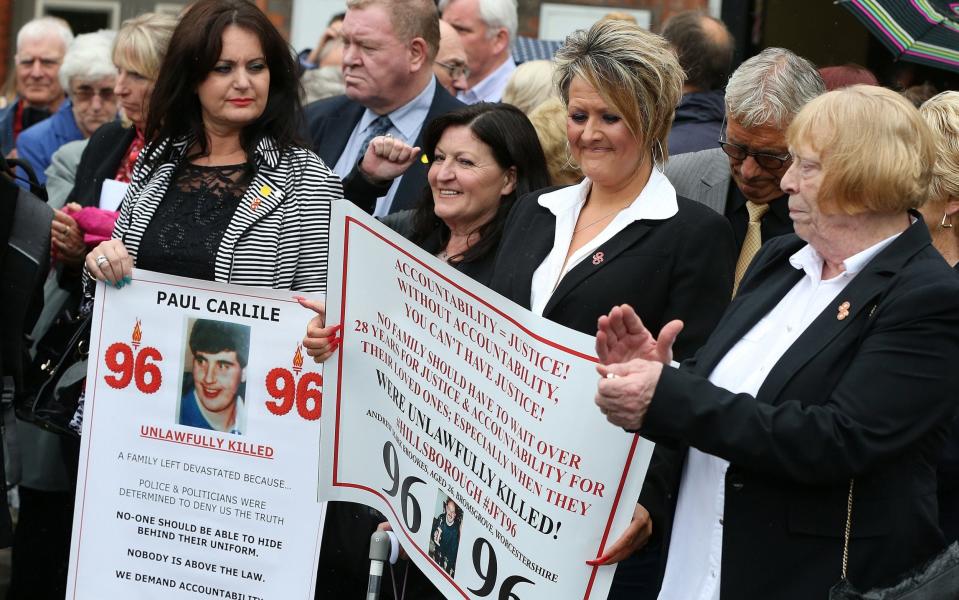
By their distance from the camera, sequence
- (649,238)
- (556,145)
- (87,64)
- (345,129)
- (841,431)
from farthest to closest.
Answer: (87,64) → (345,129) → (556,145) → (649,238) → (841,431)

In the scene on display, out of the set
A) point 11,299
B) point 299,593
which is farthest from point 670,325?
point 11,299

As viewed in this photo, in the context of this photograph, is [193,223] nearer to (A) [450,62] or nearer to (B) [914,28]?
(B) [914,28]

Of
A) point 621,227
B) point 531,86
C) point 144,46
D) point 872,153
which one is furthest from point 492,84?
point 872,153

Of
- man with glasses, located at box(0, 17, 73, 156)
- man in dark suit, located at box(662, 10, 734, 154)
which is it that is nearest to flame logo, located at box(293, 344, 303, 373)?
man in dark suit, located at box(662, 10, 734, 154)

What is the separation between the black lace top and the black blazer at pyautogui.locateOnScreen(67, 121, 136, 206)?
110 centimetres

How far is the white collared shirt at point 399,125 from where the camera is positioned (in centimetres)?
584

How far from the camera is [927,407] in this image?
291cm

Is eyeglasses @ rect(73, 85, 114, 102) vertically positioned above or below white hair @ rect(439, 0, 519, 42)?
below

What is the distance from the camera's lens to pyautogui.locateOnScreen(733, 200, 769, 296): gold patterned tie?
4.43 metres

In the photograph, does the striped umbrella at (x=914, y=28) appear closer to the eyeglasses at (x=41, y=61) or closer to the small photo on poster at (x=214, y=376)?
the small photo on poster at (x=214, y=376)

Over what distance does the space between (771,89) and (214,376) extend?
6.75 feet

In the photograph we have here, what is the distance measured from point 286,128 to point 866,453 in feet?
8.79

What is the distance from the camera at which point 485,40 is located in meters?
7.73

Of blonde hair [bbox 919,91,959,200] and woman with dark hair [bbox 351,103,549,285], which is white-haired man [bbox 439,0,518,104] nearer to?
woman with dark hair [bbox 351,103,549,285]
